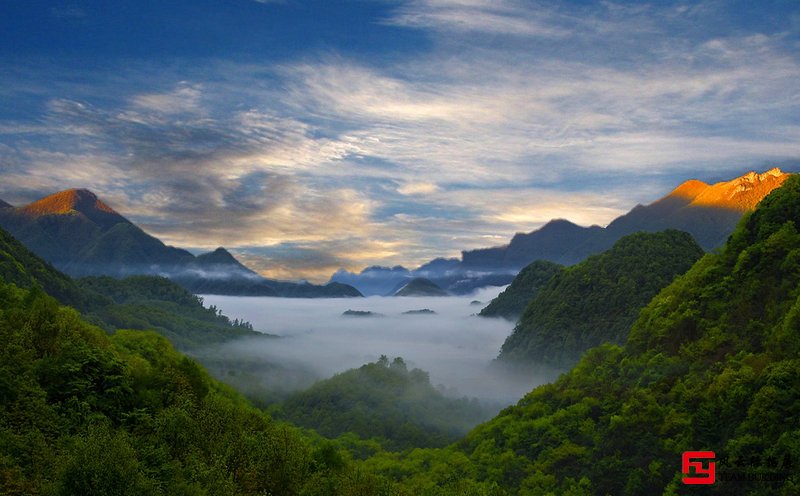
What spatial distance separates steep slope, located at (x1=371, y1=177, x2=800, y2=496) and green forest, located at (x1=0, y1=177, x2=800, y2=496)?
252mm

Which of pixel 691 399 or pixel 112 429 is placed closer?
pixel 112 429

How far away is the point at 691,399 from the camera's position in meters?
89.1

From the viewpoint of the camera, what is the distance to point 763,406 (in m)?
74.6

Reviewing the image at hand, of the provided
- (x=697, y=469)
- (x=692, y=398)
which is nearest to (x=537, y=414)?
(x=692, y=398)

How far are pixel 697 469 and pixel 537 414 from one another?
1826 inches

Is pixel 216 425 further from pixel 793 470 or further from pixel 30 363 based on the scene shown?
pixel 793 470

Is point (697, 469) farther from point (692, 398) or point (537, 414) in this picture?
point (537, 414)

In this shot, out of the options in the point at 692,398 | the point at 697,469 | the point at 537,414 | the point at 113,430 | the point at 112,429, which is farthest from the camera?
the point at 537,414

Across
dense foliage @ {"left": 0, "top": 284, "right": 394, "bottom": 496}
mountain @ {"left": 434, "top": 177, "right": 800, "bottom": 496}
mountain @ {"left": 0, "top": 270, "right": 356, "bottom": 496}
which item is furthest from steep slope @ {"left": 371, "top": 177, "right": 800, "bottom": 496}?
mountain @ {"left": 0, "top": 270, "right": 356, "bottom": 496}

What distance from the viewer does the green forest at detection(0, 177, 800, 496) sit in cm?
5838

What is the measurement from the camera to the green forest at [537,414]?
5838 centimetres

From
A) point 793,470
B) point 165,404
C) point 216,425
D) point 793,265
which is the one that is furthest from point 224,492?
point 793,265

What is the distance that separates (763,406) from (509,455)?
168 ft

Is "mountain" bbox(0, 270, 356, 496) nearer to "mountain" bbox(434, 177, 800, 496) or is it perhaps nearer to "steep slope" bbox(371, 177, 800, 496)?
"mountain" bbox(434, 177, 800, 496)
